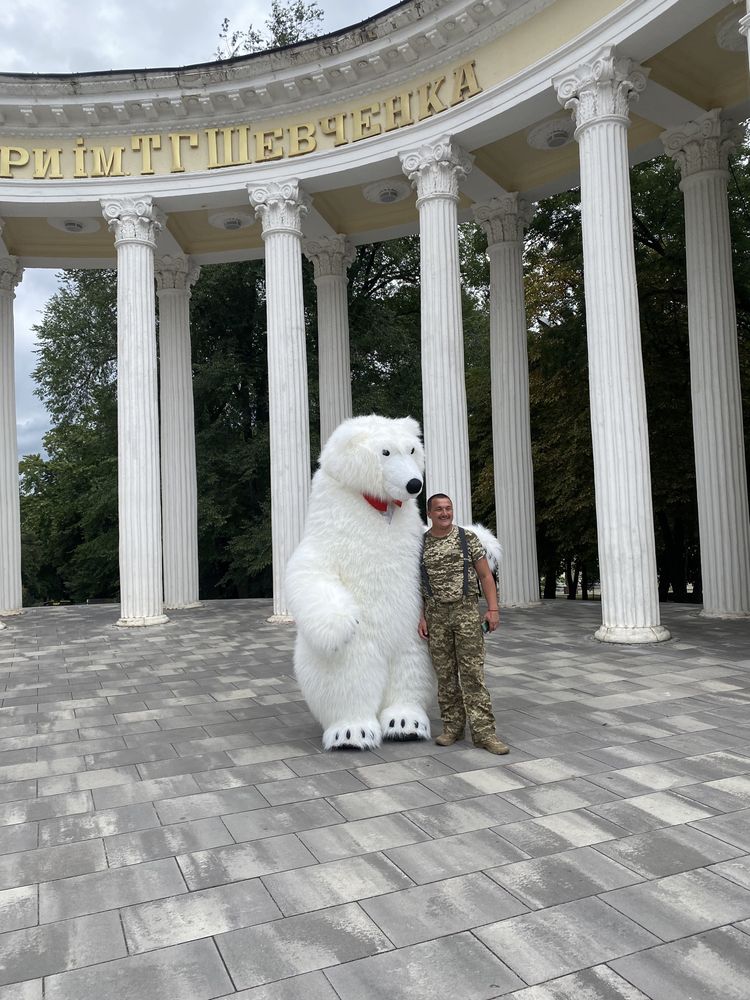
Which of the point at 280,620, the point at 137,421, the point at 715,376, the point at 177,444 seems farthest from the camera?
the point at 177,444

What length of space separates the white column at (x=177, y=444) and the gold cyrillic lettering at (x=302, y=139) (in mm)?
4894

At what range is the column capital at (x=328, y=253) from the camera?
1798cm

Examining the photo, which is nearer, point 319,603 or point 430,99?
point 319,603

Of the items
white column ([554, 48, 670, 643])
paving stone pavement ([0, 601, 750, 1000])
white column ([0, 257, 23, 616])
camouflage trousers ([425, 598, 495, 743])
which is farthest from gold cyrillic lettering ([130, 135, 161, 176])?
camouflage trousers ([425, 598, 495, 743])

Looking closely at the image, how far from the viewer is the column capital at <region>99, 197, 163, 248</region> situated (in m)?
15.2

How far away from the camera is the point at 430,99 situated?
13555 mm

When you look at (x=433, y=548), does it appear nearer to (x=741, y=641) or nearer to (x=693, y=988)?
(x=693, y=988)

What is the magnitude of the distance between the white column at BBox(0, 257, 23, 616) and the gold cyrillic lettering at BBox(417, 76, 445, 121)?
10.3 m

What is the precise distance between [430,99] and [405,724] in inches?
448

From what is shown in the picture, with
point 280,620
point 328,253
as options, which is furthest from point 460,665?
point 328,253

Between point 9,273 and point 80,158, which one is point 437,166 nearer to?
point 80,158

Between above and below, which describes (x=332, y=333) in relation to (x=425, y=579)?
above

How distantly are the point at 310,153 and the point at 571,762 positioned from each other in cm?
1273

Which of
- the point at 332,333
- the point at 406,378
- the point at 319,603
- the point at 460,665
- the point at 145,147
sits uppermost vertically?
the point at 145,147
